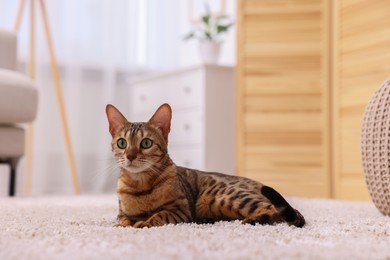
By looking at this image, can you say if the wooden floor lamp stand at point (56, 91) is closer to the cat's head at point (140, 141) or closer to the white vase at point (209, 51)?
the white vase at point (209, 51)

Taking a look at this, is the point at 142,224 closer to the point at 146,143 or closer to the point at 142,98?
the point at 146,143

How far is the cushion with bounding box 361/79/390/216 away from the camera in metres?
1.66

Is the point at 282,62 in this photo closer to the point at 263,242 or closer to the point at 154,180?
the point at 154,180

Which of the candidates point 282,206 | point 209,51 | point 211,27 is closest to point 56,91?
point 209,51

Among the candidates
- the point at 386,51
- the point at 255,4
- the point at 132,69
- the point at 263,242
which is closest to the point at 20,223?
the point at 263,242

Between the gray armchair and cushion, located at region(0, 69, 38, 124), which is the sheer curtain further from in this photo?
cushion, located at region(0, 69, 38, 124)

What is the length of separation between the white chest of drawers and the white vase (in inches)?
5.9

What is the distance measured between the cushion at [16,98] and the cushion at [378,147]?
1546mm

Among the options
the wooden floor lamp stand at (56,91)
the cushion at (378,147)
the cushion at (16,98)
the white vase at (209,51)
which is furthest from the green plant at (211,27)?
the cushion at (378,147)

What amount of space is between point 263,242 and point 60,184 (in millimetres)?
2958

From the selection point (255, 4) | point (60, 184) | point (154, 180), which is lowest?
point (60, 184)

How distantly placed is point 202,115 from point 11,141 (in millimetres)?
1085

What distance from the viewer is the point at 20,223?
1390 millimetres

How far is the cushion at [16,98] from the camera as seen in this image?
8.31ft
